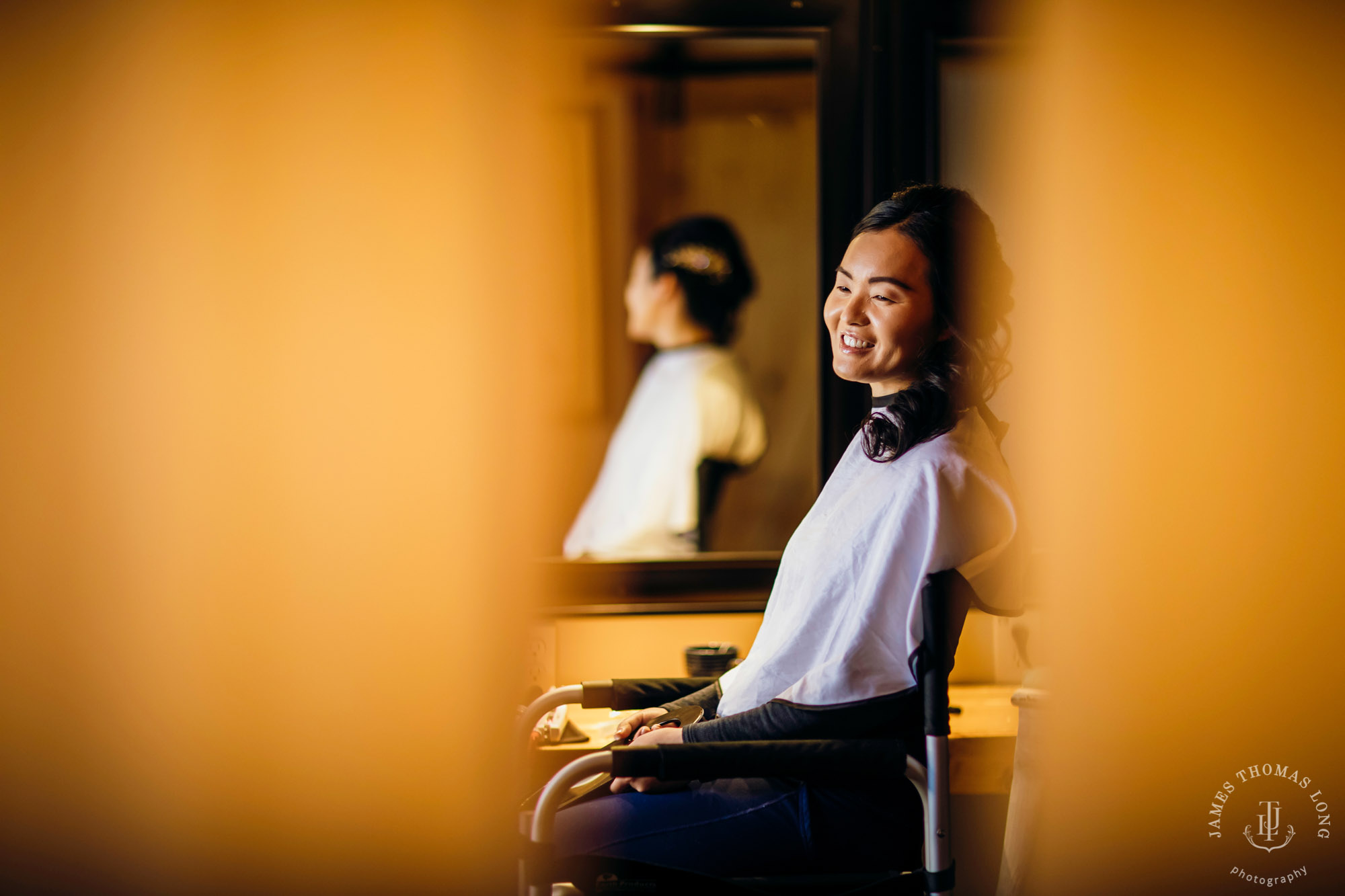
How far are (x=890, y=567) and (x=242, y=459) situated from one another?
3.49ft

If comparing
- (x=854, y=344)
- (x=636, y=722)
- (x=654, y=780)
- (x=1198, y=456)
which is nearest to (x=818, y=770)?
(x=654, y=780)

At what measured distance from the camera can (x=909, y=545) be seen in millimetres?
1162

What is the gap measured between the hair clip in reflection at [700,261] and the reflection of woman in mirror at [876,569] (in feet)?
1.57

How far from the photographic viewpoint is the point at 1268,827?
60.7 inches

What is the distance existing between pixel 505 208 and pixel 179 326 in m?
0.58

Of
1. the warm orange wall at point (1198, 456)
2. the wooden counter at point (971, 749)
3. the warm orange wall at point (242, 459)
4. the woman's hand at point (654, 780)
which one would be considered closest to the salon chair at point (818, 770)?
the woman's hand at point (654, 780)

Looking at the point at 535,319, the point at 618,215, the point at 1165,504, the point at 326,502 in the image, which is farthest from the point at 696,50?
the point at 1165,504

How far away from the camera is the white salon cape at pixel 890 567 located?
1147 mm

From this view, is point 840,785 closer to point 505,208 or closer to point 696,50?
point 505,208

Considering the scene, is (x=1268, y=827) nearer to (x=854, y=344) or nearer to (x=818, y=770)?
(x=818, y=770)

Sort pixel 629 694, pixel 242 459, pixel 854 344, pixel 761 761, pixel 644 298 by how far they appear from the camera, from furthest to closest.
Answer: pixel 644 298 → pixel 242 459 → pixel 629 694 → pixel 854 344 → pixel 761 761

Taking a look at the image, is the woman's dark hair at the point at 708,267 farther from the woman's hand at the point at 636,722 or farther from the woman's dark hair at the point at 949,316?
the woman's hand at the point at 636,722

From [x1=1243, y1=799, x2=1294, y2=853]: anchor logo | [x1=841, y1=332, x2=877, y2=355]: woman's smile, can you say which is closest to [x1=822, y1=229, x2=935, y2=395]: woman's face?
[x1=841, y1=332, x2=877, y2=355]: woman's smile

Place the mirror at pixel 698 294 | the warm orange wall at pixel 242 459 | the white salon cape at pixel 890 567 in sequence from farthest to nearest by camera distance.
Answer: the mirror at pixel 698 294, the warm orange wall at pixel 242 459, the white salon cape at pixel 890 567
